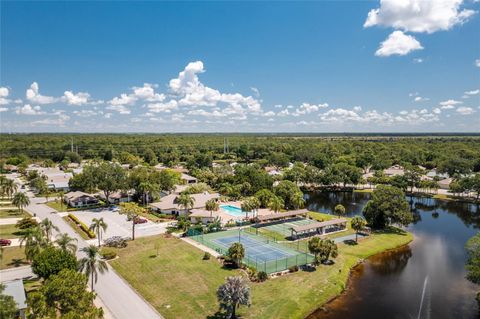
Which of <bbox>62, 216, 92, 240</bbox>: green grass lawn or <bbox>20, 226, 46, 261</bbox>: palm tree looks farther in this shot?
<bbox>62, 216, 92, 240</bbox>: green grass lawn

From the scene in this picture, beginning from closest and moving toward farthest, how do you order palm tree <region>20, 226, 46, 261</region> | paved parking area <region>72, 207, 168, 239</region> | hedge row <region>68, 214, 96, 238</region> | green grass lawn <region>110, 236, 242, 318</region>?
green grass lawn <region>110, 236, 242, 318</region> < palm tree <region>20, 226, 46, 261</region> < hedge row <region>68, 214, 96, 238</region> < paved parking area <region>72, 207, 168, 239</region>

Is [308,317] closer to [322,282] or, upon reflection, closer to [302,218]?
[322,282]

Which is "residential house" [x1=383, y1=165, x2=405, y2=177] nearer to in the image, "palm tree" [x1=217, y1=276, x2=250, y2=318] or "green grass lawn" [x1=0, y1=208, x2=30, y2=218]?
"palm tree" [x1=217, y1=276, x2=250, y2=318]

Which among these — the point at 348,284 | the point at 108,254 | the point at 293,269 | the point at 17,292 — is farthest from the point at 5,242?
the point at 348,284

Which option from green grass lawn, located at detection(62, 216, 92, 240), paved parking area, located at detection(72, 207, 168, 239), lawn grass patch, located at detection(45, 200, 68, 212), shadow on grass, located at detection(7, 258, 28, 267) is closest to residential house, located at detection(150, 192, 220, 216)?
paved parking area, located at detection(72, 207, 168, 239)

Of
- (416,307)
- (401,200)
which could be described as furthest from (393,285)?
(401,200)
